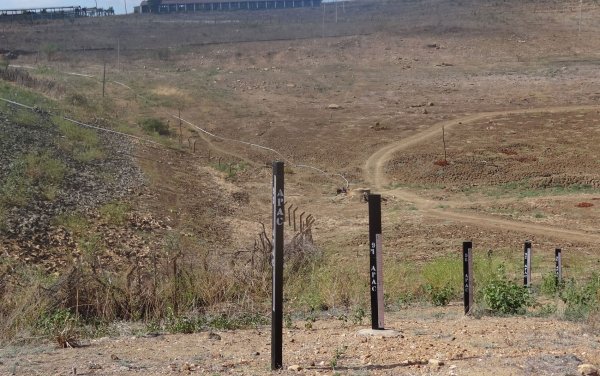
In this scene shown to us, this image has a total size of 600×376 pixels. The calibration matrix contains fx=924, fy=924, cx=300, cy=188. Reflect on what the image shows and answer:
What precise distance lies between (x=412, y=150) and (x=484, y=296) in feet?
80.2

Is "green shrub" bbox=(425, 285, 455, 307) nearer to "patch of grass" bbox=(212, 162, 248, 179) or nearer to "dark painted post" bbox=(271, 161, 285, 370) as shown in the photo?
"dark painted post" bbox=(271, 161, 285, 370)

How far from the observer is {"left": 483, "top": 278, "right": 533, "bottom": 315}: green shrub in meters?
9.40

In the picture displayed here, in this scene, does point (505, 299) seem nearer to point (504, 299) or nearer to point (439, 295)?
point (504, 299)

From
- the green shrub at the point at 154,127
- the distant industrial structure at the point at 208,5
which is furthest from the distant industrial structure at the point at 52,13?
the green shrub at the point at 154,127

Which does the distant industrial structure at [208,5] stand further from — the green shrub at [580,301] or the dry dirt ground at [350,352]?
→ the dry dirt ground at [350,352]

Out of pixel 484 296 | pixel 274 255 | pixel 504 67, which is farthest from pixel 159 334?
pixel 504 67

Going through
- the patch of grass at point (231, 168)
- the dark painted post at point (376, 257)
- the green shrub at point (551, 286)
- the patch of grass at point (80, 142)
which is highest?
the dark painted post at point (376, 257)

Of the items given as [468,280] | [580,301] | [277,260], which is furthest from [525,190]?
[277,260]

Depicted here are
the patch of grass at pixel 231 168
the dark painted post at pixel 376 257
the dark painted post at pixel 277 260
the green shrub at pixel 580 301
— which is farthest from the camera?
the patch of grass at pixel 231 168

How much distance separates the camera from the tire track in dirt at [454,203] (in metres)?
22.2

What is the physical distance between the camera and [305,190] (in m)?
29.3

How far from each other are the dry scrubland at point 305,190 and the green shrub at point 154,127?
10 centimetres

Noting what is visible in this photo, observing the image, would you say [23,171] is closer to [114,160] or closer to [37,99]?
[114,160]

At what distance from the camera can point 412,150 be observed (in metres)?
33.9
